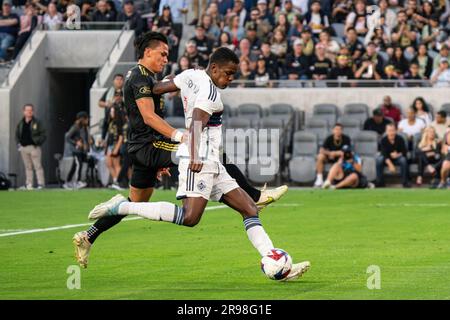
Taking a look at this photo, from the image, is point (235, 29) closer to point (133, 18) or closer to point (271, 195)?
point (133, 18)

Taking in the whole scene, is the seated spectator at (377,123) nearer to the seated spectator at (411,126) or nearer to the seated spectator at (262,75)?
the seated spectator at (411,126)

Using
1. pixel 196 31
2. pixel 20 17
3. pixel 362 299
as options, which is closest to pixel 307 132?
pixel 196 31

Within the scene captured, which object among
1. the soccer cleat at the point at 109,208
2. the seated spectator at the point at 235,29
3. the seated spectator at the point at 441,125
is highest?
the seated spectator at the point at 235,29

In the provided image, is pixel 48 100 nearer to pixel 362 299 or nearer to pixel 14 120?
pixel 14 120

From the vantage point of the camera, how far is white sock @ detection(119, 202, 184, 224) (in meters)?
11.6

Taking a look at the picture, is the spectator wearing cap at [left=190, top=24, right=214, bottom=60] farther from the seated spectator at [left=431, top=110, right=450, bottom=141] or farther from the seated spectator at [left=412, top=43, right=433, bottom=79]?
the seated spectator at [left=431, top=110, right=450, bottom=141]

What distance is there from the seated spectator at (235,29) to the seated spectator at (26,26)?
5.82 metres

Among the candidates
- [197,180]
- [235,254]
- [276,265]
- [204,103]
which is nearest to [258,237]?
[276,265]

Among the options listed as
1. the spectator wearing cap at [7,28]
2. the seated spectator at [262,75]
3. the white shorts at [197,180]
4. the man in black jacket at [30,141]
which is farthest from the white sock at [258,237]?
the spectator wearing cap at [7,28]

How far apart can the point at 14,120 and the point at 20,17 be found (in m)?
4.14

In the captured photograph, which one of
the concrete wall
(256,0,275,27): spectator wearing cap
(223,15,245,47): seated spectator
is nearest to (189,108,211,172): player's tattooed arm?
the concrete wall

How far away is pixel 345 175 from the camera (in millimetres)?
29391

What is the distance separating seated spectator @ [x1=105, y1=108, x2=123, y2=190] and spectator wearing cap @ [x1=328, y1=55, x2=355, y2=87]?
18.8ft

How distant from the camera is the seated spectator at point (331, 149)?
29.7m
